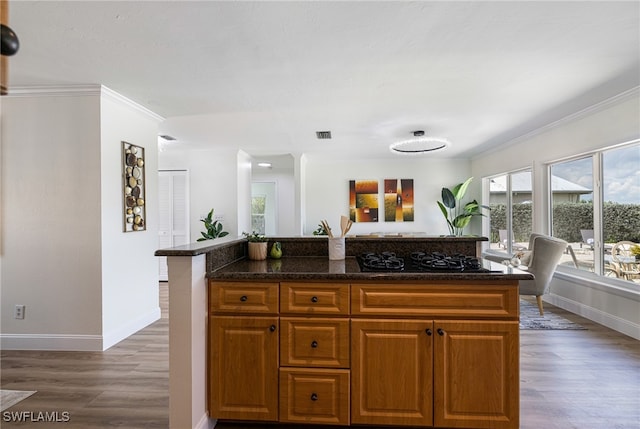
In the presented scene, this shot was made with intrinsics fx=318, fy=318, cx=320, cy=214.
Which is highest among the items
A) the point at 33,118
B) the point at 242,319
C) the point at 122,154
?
the point at 33,118

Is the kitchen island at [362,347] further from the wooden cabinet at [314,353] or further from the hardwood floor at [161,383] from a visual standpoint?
the hardwood floor at [161,383]

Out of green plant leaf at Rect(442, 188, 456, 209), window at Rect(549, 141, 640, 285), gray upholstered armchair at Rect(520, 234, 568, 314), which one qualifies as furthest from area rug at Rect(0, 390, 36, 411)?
green plant leaf at Rect(442, 188, 456, 209)

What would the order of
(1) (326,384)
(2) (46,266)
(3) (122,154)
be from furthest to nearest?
1. (3) (122,154)
2. (2) (46,266)
3. (1) (326,384)

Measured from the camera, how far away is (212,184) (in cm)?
564

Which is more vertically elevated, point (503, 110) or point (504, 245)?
point (503, 110)

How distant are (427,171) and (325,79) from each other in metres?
4.58

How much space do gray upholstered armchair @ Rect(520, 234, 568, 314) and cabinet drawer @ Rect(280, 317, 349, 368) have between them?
295 cm

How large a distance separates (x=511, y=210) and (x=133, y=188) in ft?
18.4

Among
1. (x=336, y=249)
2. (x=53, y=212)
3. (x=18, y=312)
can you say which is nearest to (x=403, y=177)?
(x=336, y=249)

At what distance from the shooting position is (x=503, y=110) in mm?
3533

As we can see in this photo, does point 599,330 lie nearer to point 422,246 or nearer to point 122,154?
point 422,246

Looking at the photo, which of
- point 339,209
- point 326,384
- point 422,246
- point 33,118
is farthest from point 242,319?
point 339,209

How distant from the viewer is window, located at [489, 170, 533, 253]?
195 inches

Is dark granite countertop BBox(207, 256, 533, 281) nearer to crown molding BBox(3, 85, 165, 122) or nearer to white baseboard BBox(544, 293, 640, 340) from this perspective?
crown molding BBox(3, 85, 165, 122)
